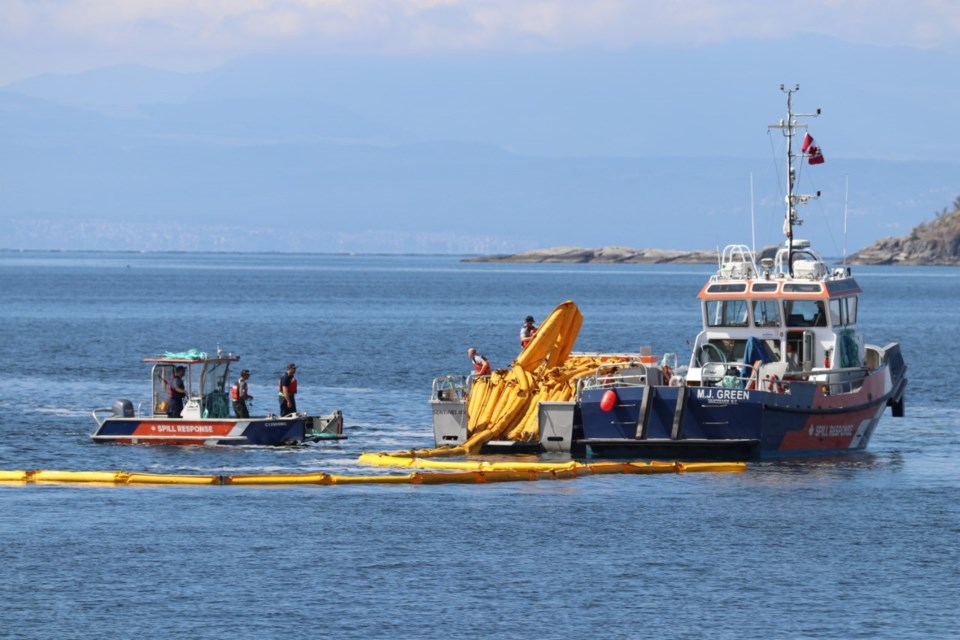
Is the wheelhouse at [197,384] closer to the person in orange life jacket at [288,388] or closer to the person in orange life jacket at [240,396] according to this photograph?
the person in orange life jacket at [240,396]

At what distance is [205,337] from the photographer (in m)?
99.9

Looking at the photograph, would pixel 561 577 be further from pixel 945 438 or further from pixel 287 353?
pixel 287 353

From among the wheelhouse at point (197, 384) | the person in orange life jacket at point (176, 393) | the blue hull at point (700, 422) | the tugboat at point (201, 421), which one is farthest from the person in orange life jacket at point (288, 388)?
the blue hull at point (700, 422)

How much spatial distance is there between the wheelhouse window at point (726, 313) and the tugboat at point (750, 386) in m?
0.02

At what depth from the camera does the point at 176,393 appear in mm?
41750

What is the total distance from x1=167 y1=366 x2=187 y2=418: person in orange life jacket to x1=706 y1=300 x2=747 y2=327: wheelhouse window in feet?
40.7

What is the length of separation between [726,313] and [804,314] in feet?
5.96

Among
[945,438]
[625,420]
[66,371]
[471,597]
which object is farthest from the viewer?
[66,371]

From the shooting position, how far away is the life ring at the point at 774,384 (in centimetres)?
3822

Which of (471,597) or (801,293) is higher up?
(801,293)

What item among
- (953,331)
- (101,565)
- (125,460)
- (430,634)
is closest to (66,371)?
(125,460)

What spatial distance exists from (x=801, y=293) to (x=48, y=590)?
2114 cm

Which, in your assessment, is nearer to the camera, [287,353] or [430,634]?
[430,634]

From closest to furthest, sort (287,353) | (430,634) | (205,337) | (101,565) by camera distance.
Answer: (430,634), (101,565), (287,353), (205,337)
